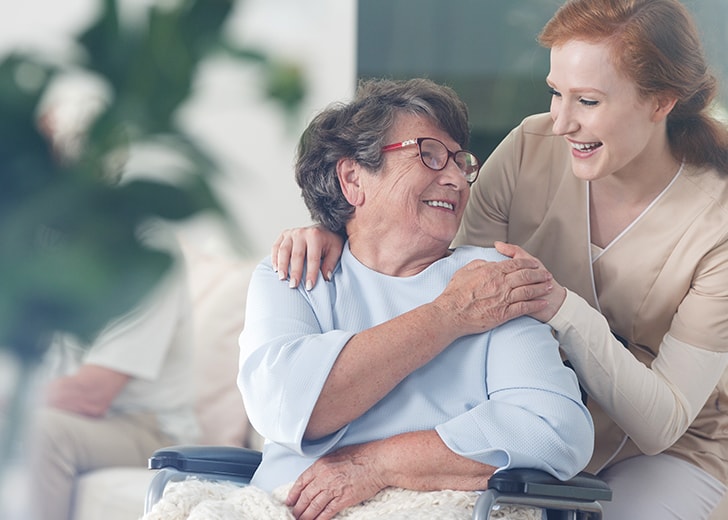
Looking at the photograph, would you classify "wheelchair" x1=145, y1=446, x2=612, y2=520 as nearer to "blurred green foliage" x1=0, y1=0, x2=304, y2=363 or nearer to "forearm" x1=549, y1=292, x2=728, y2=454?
"forearm" x1=549, y1=292, x2=728, y2=454

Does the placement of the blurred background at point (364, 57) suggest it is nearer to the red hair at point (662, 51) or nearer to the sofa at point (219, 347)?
the sofa at point (219, 347)

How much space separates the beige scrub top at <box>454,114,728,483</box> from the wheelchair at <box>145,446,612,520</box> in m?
0.23

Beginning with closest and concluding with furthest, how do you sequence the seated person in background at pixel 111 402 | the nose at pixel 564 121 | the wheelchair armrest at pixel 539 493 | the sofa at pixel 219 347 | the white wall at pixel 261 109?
the wheelchair armrest at pixel 539 493 < the nose at pixel 564 121 < the seated person in background at pixel 111 402 < the sofa at pixel 219 347 < the white wall at pixel 261 109

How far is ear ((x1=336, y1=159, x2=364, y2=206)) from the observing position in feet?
6.34

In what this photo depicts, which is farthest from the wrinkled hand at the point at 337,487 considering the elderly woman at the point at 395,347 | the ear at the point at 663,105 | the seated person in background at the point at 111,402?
the seated person in background at the point at 111,402

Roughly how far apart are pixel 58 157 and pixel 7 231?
0.57 ft

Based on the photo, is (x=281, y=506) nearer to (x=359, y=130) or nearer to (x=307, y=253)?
(x=307, y=253)

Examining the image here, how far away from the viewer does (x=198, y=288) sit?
135 inches

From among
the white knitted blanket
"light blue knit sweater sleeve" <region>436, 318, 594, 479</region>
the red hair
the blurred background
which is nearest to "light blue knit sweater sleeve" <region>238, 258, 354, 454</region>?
the white knitted blanket

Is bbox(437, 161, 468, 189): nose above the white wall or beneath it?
above

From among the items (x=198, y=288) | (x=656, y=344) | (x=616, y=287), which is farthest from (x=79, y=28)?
(x=198, y=288)

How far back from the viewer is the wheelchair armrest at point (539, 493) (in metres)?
1.53

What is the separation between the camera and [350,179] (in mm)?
1945

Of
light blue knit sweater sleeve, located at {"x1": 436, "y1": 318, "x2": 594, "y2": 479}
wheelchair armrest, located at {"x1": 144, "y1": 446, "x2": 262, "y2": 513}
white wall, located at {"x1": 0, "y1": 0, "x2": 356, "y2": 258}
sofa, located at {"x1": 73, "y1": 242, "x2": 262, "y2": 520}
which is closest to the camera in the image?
light blue knit sweater sleeve, located at {"x1": 436, "y1": 318, "x2": 594, "y2": 479}
